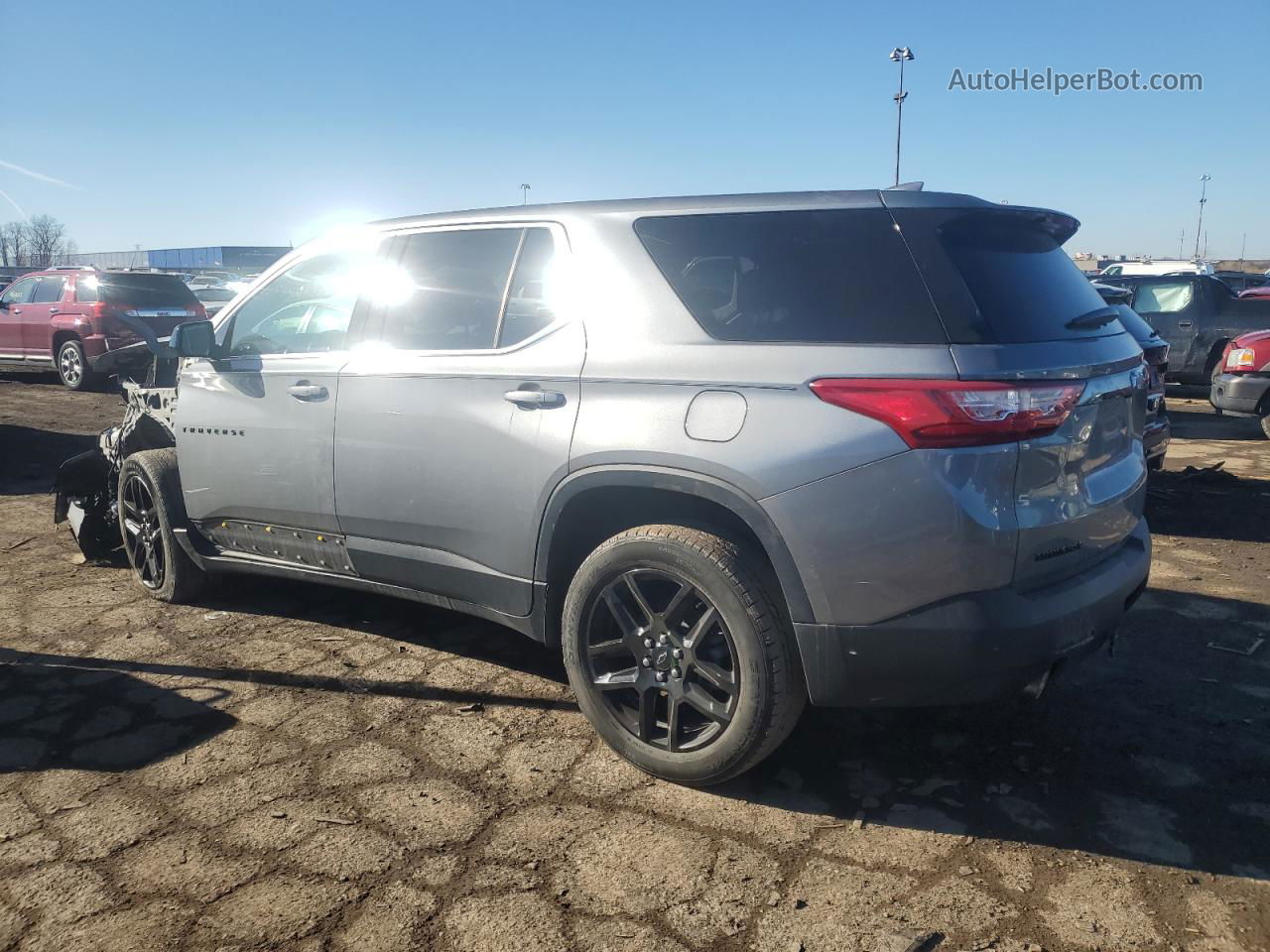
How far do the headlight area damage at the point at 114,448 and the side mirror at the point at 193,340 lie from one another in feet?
2.56

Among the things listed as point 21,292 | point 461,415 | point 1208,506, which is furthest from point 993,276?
point 21,292

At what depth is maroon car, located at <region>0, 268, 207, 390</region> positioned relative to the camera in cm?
1454

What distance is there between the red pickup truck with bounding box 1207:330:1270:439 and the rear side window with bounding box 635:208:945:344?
A: 28.6 ft

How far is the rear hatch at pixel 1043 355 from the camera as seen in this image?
2623mm

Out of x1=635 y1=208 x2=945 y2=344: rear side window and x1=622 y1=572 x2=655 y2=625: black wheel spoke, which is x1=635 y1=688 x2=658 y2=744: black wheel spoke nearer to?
x1=622 y1=572 x2=655 y2=625: black wheel spoke

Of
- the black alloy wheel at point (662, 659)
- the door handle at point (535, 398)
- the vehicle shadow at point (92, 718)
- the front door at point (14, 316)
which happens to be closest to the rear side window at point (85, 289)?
the front door at point (14, 316)

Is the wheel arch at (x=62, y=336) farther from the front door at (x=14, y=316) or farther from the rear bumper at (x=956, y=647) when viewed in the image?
the rear bumper at (x=956, y=647)

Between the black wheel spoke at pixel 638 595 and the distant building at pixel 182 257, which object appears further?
the distant building at pixel 182 257

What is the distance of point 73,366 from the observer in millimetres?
15039

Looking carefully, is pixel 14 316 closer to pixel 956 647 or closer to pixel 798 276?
pixel 798 276

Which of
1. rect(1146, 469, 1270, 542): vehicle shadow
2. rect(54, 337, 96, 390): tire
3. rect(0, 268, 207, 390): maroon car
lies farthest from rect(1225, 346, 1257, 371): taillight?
rect(54, 337, 96, 390): tire

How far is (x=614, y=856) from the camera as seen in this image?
2711mm

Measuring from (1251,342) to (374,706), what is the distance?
9.62 metres

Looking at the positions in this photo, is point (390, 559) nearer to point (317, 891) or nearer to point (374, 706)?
point (374, 706)
